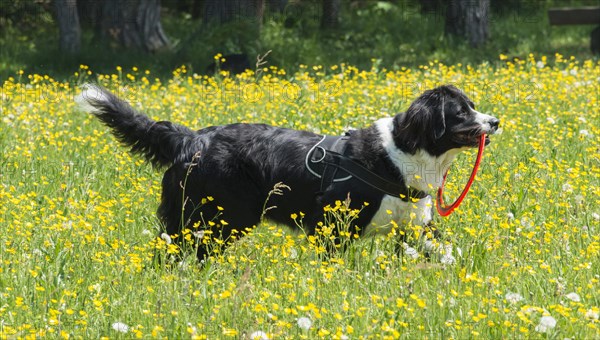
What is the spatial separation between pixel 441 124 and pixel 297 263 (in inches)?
47.9

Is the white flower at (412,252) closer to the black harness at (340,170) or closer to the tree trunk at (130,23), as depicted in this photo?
the black harness at (340,170)

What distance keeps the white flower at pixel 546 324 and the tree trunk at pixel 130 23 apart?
38.1 ft

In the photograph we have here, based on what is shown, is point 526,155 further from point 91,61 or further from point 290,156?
point 91,61

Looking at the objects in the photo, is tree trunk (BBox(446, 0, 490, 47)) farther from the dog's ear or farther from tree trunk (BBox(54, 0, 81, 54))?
the dog's ear

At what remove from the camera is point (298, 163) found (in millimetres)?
5273

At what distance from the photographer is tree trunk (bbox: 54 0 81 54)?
13805mm

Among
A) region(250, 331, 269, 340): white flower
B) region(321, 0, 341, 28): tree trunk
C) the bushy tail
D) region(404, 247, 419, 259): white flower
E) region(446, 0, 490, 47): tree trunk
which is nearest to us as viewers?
region(250, 331, 269, 340): white flower

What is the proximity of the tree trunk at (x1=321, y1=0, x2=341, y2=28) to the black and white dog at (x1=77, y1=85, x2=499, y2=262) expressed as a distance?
1153 centimetres

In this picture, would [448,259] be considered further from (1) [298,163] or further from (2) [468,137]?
(1) [298,163]

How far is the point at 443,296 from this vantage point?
13.0 ft

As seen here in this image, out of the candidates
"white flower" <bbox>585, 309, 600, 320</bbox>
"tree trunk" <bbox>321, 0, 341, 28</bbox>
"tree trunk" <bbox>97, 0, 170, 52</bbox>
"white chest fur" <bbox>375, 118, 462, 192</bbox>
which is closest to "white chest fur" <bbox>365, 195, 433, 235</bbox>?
"white chest fur" <bbox>375, 118, 462, 192</bbox>

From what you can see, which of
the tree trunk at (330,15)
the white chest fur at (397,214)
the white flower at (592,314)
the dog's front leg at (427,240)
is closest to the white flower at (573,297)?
the white flower at (592,314)

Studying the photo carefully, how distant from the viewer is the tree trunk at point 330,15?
54.7 ft

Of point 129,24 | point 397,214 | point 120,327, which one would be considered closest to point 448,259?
point 397,214
